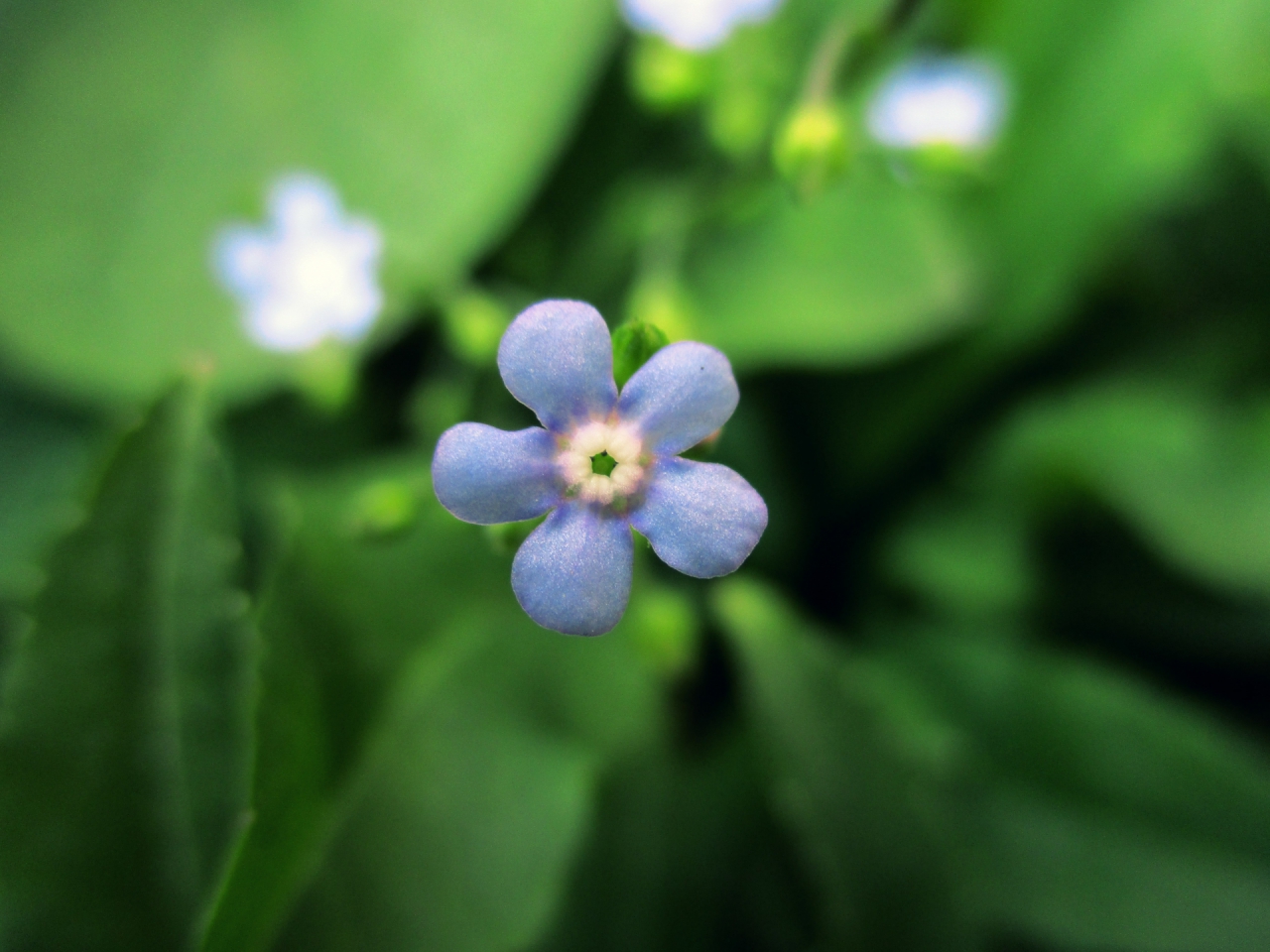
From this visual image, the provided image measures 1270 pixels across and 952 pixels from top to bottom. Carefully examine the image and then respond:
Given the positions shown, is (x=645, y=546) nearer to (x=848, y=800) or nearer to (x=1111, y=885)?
(x=848, y=800)

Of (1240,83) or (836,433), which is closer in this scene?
(1240,83)

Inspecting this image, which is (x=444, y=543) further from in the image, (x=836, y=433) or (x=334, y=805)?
(x=836, y=433)

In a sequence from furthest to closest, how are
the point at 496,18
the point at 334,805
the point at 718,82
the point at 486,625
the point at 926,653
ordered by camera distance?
1. the point at 496,18
2. the point at 926,653
3. the point at 718,82
4. the point at 486,625
5. the point at 334,805

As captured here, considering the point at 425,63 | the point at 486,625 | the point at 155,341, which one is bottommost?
the point at 486,625

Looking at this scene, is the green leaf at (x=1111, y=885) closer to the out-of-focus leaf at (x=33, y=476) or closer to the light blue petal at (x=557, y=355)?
the light blue petal at (x=557, y=355)

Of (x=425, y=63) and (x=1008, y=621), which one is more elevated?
(x=425, y=63)

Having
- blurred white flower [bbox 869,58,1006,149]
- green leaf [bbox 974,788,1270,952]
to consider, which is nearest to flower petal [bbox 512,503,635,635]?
green leaf [bbox 974,788,1270,952]

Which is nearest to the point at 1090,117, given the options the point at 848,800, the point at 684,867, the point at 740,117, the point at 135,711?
the point at 740,117

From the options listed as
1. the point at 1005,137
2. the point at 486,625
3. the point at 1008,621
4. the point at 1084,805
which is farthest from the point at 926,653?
the point at 1005,137

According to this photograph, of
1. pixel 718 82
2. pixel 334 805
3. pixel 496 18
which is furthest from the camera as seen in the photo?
pixel 496 18
